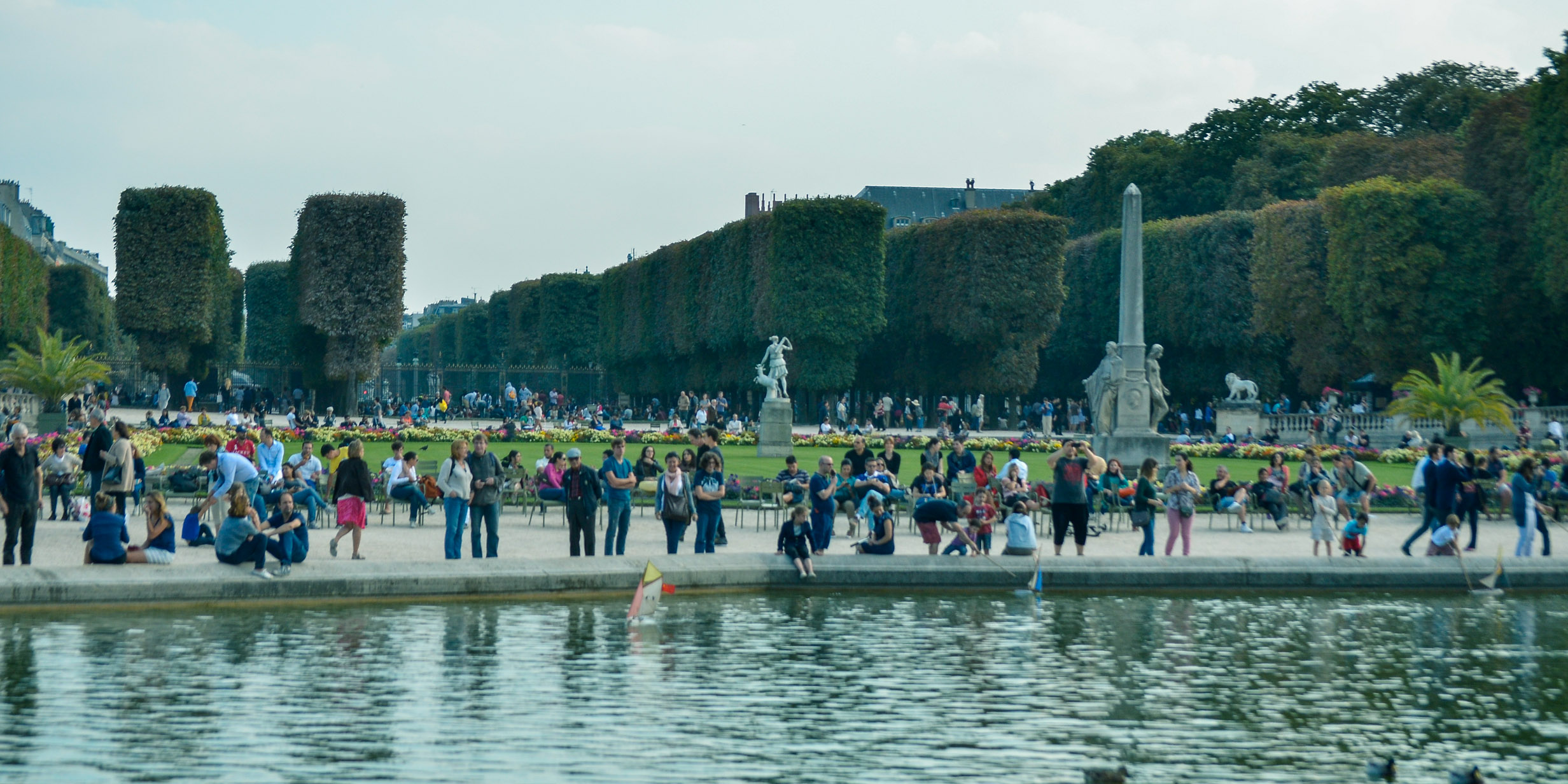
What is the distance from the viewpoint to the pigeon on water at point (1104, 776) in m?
6.63

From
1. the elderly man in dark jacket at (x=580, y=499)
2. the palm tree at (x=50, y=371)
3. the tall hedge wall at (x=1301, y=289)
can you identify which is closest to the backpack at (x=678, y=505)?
the elderly man in dark jacket at (x=580, y=499)

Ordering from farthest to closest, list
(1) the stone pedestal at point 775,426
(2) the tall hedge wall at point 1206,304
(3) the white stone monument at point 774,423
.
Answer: (2) the tall hedge wall at point 1206,304
(1) the stone pedestal at point 775,426
(3) the white stone monument at point 774,423

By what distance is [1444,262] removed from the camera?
3894 centimetres

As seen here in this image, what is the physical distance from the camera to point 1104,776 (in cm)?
666

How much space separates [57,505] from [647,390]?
150 ft

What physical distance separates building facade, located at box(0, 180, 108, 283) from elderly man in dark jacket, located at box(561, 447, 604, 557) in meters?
70.8

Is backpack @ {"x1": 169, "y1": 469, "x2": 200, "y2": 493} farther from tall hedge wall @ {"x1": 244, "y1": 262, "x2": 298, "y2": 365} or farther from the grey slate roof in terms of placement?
the grey slate roof

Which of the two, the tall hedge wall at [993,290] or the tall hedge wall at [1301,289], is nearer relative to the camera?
the tall hedge wall at [1301,289]

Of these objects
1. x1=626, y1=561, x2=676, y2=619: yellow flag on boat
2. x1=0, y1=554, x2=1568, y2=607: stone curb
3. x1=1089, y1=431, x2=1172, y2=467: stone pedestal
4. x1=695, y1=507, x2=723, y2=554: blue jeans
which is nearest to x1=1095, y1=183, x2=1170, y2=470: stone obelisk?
x1=1089, y1=431, x2=1172, y2=467: stone pedestal

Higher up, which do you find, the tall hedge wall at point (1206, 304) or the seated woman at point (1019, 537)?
the tall hedge wall at point (1206, 304)

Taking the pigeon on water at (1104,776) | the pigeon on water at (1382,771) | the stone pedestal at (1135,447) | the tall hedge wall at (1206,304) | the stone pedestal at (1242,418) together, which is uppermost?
the tall hedge wall at (1206,304)

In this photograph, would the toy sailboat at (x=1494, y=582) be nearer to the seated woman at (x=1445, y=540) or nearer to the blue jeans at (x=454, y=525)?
the seated woman at (x=1445, y=540)

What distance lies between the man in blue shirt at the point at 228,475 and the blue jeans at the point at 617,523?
133 inches

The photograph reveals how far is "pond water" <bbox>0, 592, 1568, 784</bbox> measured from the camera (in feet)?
23.9
